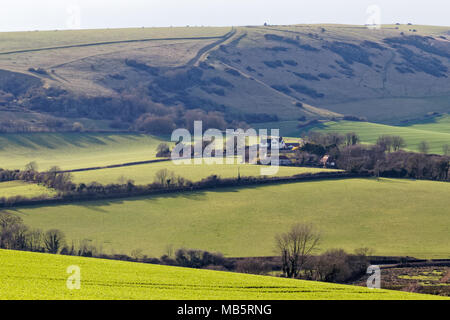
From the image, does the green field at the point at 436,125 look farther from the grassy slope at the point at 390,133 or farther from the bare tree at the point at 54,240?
the bare tree at the point at 54,240

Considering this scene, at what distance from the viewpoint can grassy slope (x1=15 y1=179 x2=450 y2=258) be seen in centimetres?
6172

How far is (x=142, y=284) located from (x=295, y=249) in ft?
76.7

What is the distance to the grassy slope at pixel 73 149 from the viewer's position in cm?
11225

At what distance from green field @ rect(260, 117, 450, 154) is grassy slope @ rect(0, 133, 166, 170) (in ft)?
127

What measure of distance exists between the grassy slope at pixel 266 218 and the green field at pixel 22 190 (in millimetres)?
5798

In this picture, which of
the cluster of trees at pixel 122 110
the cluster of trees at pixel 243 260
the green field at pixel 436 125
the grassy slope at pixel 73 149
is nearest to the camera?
the cluster of trees at pixel 243 260

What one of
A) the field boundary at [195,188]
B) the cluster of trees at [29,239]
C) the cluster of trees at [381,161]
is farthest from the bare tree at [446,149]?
the cluster of trees at [29,239]

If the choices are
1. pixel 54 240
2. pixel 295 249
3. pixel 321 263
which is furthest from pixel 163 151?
pixel 321 263

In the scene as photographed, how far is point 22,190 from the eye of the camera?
8144 cm

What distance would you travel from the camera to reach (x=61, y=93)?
171750mm

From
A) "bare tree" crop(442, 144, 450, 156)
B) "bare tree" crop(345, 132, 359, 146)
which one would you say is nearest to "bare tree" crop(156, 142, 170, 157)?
"bare tree" crop(345, 132, 359, 146)

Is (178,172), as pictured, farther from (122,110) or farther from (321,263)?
(122,110)

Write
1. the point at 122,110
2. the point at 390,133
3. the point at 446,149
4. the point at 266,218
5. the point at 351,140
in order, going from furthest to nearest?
the point at 122,110 < the point at 390,133 < the point at 351,140 < the point at 446,149 < the point at 266,218

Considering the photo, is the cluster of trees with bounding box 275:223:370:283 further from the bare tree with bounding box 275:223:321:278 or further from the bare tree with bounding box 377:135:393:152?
the bare tree with bounding box 377:135:393:152
